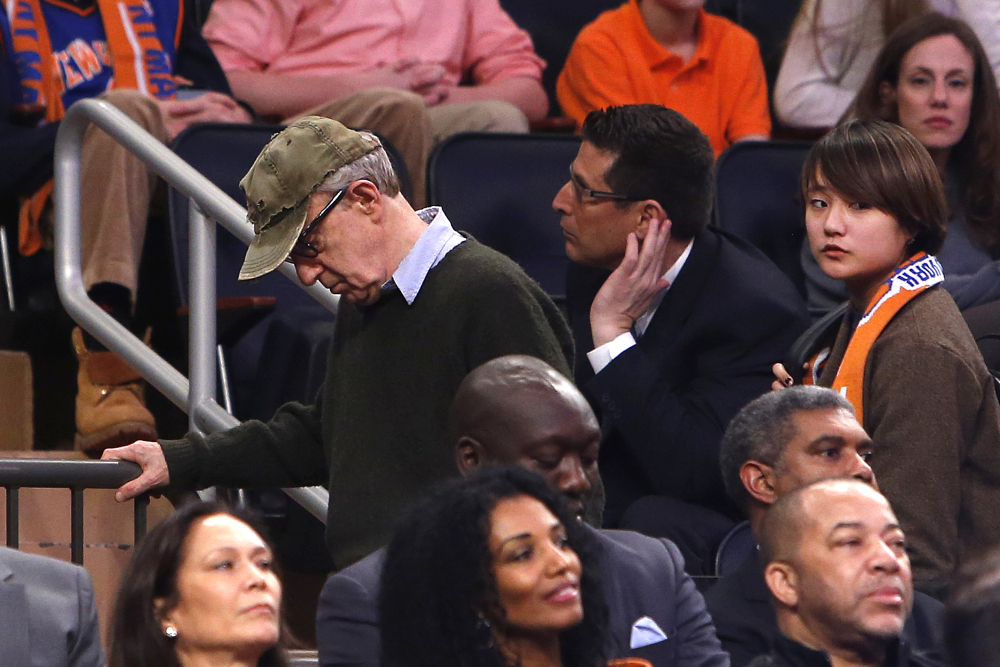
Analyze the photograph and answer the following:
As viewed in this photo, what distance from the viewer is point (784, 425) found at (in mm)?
2898

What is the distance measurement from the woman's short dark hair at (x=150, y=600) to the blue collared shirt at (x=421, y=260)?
0.49 meters

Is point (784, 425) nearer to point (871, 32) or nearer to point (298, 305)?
point (298, 305)

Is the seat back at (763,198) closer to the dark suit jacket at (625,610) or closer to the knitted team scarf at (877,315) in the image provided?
the knitted team scarf at (877,315)

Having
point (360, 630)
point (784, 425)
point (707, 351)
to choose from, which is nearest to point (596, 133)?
point (707, 351)

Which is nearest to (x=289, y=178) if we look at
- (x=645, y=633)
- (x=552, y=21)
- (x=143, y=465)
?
(x=143, y=465)

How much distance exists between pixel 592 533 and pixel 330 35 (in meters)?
2.96

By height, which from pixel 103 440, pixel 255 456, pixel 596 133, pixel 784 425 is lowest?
pixel 103 440

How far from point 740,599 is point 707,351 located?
2.77 ft

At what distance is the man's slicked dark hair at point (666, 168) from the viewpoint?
354 centimetres

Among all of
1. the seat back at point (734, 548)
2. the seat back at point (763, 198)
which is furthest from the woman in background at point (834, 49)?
the seat back at point (734, 548)

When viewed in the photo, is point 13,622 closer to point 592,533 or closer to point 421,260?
point 421,260

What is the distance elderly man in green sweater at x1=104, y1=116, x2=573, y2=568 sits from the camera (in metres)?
2.69

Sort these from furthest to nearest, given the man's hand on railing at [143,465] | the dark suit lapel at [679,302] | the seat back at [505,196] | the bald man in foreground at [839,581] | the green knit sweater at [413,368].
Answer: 1. the seat back at [505,196]
2. the dark suit lapel at [679,302]
3. the man's hand on railing at [143,465]
4. the green knit sweater at [413,368]
5. the bald man in foreground at [839,581]

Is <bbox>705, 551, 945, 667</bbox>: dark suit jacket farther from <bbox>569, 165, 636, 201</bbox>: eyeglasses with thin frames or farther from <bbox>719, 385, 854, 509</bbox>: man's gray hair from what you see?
<bbox>569, 165, 636, 201</bbox>: eyeglasses with thin frames
